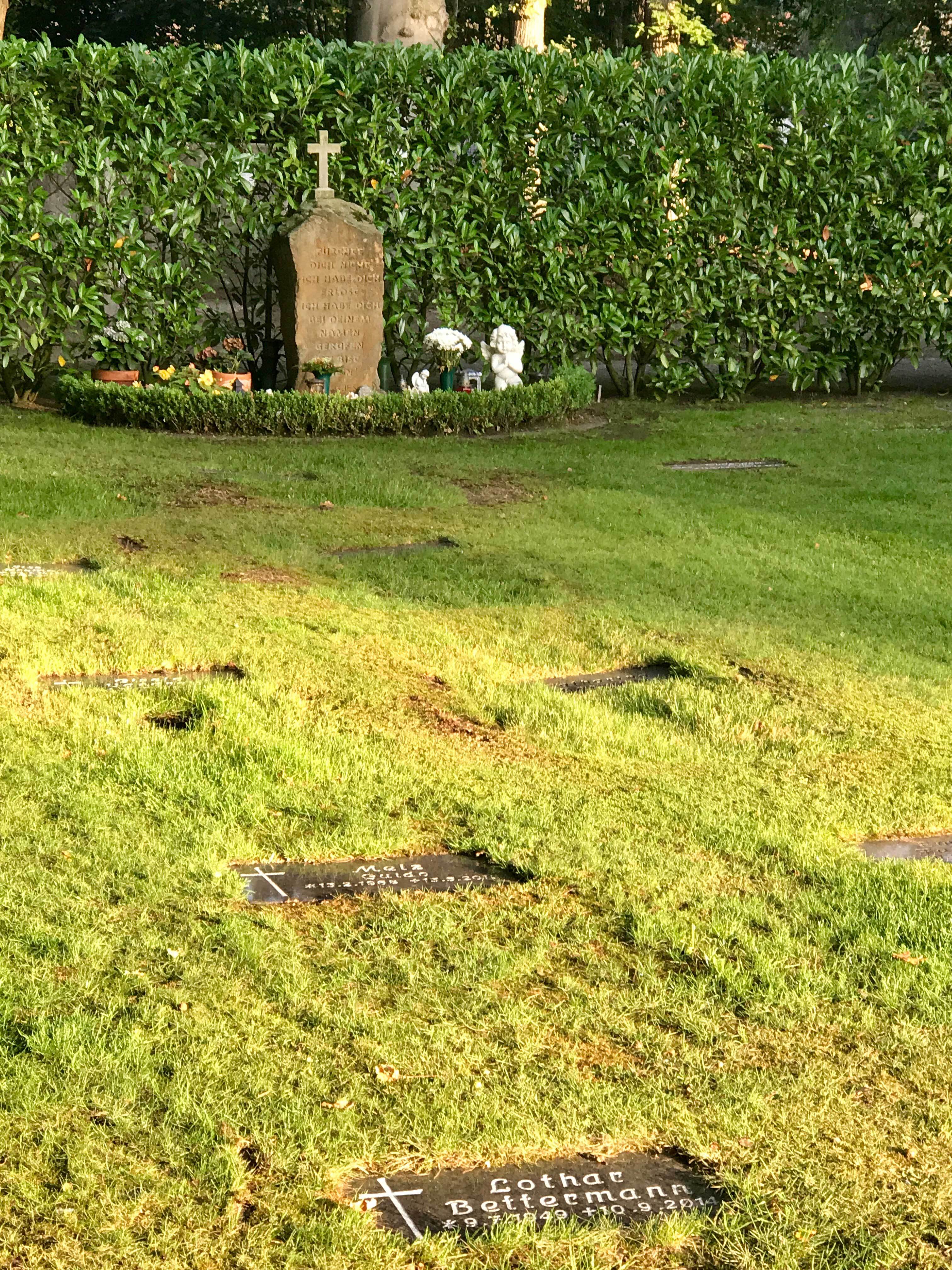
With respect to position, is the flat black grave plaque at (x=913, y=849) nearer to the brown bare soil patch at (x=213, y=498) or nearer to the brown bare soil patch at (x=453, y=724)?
the brown bare soil patch at (x=453, y=724)

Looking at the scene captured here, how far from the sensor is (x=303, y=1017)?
3.42 metres

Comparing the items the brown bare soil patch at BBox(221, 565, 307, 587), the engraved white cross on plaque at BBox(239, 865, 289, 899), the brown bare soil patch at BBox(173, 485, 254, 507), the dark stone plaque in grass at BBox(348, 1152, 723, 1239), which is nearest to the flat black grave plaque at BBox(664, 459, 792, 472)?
the brown bare soil patch at BBox(173, 485, 254, 507)

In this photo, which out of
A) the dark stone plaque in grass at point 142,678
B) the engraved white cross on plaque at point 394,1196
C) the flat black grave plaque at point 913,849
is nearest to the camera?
the engraved white cross on plaque at point 394,1196

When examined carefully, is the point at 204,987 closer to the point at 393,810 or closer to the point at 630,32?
the point at 393,810

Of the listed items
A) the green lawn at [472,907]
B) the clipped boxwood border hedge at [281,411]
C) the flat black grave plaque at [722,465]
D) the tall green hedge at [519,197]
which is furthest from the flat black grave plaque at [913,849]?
the tall green hedge at [519,197]

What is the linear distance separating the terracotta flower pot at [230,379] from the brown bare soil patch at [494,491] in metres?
3.15

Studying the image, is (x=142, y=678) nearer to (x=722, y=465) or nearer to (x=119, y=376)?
(x=722, y=465)

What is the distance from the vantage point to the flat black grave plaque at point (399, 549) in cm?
819

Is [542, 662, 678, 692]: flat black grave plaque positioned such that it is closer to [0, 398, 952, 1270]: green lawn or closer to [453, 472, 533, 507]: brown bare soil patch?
[0, 398, 952, 1270]: green lawn

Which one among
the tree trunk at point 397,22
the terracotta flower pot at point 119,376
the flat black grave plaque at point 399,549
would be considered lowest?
the flat black grave plaque at point 399,549

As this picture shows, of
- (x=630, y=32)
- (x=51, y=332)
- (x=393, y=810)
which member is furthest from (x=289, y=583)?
(x=630, y=32)

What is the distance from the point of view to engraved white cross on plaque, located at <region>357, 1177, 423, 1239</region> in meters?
2.76

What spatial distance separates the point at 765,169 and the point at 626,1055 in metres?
13.0

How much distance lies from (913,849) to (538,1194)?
2114mm
